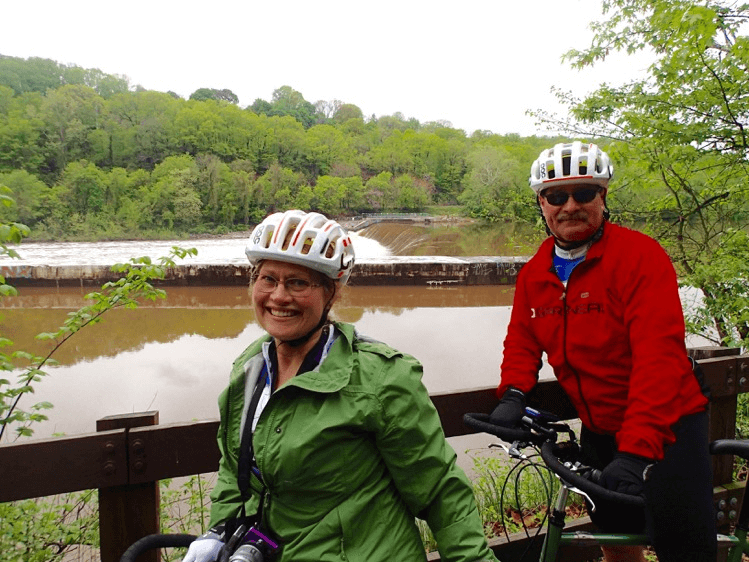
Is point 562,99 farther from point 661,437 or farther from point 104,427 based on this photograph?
point 104,427

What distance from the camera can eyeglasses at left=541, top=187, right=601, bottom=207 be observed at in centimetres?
187

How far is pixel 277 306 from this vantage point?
1.54m

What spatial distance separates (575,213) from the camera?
1.87 m

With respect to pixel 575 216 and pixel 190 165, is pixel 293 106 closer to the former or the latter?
pixel 190 165

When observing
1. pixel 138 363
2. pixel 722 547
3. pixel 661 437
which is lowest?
pixel 138 363

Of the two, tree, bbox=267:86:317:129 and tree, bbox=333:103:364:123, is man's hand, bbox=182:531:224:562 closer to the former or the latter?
tree, bbox=267:86:317:129

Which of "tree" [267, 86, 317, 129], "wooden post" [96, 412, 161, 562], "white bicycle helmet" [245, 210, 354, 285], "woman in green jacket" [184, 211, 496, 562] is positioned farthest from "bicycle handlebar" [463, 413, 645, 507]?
"tree" [267, 86, 317, 129]

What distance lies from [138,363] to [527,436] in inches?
469

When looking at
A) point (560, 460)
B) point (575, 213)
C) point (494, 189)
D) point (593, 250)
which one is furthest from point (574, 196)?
point (494, 189)

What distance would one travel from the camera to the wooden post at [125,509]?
165cm

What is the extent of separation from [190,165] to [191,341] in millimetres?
62469

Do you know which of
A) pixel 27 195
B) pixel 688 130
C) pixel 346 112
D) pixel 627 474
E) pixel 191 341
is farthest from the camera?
pixel 346 112

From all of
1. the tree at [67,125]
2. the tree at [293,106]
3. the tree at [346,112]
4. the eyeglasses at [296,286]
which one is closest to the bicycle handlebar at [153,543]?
the eyeglasses at [296,286]

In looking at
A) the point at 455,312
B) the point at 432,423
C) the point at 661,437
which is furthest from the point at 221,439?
the point at 455,312
